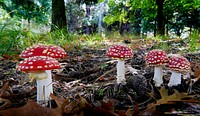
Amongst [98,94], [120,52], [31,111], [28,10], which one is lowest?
[98,94]

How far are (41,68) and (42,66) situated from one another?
15mm

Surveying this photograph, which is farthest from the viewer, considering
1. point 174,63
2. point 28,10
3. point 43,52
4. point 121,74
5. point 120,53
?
Result: point 28,10

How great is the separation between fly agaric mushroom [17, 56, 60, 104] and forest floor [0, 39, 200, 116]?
0.10m

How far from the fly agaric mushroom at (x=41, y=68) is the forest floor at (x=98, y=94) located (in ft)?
0.33

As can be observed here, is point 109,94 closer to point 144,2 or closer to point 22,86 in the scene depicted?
point 22,86

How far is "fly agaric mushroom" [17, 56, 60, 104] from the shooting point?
5.18 feet

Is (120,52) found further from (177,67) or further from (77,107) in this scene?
(77,107)

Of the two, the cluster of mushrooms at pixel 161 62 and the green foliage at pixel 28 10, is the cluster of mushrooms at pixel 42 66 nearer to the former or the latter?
the cluster of mushrooms at pixel 161 62

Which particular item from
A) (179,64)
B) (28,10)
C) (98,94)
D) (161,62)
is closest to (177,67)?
(179,64)

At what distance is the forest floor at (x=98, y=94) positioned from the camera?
132 centimetres

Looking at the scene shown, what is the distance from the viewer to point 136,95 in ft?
6.13

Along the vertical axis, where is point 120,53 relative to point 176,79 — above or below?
above

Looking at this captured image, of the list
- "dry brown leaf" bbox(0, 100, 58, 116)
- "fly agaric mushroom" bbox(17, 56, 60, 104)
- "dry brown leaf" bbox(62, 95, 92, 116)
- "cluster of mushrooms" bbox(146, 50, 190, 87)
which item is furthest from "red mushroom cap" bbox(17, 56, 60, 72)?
"cluster of mushrooms" bbox(146, 50, 190, 87)

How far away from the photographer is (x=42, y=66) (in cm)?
159
